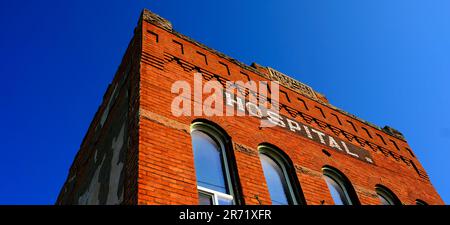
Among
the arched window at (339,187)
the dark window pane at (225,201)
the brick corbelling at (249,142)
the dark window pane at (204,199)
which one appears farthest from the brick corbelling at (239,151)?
the dark window pane at (204,199)

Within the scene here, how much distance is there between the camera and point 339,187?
896 centimetres

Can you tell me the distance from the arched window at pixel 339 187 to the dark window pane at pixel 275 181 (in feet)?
4.26

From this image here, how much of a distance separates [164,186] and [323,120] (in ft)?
19.3

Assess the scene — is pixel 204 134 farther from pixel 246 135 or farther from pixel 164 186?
pixel 164 186

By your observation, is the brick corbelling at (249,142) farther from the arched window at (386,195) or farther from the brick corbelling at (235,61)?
the brick corbelling at (235,61)

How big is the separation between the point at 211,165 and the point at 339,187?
3.31 meters

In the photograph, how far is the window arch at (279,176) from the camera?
7594mm

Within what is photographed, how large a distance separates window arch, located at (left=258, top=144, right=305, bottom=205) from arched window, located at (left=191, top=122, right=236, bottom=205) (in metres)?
0.94

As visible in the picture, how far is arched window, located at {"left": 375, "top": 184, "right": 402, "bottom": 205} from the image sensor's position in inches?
378

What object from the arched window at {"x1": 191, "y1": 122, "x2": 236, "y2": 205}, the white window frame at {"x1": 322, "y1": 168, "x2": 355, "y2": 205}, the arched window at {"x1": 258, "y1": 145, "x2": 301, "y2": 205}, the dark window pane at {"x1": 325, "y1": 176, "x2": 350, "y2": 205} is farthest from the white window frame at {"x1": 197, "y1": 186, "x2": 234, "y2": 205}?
the white window frame at {"x1": 322, "y1": 168, "x2": 355, "y2": 205}

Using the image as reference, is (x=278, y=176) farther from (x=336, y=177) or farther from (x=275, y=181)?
(x=336, y=177)
